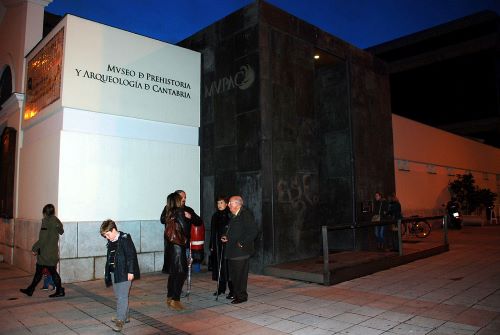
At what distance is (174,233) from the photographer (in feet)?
19.7

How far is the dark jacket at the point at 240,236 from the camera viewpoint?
6332mm

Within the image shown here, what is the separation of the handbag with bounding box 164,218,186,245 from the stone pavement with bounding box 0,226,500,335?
1.05 m

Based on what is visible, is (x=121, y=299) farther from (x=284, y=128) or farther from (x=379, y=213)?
(x=379, y=213)

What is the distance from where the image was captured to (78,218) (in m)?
8.27

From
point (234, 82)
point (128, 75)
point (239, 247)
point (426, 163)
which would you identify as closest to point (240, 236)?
point (239, 247)

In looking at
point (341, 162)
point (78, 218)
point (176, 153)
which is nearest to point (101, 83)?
point (176, 153)

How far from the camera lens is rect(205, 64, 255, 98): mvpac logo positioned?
923 centimetres

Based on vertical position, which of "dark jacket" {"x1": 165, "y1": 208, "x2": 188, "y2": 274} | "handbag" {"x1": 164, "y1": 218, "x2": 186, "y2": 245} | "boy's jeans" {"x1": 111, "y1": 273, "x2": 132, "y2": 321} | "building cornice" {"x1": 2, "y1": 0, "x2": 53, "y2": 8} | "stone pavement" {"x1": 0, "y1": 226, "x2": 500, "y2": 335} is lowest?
"stone pavement" {"x1": 0, "y1": 226, "x2": 500, "y2": 335}

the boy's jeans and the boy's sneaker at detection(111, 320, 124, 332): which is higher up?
the boy's jeans

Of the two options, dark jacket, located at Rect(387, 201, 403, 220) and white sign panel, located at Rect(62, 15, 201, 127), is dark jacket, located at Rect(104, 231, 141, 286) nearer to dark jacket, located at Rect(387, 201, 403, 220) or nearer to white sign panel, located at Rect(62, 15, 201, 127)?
white sign panel, located at Rect(62, 15, 201, 127)

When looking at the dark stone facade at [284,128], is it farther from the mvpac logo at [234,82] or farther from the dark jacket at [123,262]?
the dark jacket at [123,262]

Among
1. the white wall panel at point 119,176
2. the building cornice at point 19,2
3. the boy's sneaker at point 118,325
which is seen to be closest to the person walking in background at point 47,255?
the white wall panel at point 119,176

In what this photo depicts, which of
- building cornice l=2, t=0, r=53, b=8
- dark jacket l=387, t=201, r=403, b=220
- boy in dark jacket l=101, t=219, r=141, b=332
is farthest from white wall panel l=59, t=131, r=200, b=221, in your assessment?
building cornice l=2, t=0, r=53, b=8

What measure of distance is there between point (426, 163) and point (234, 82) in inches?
515
